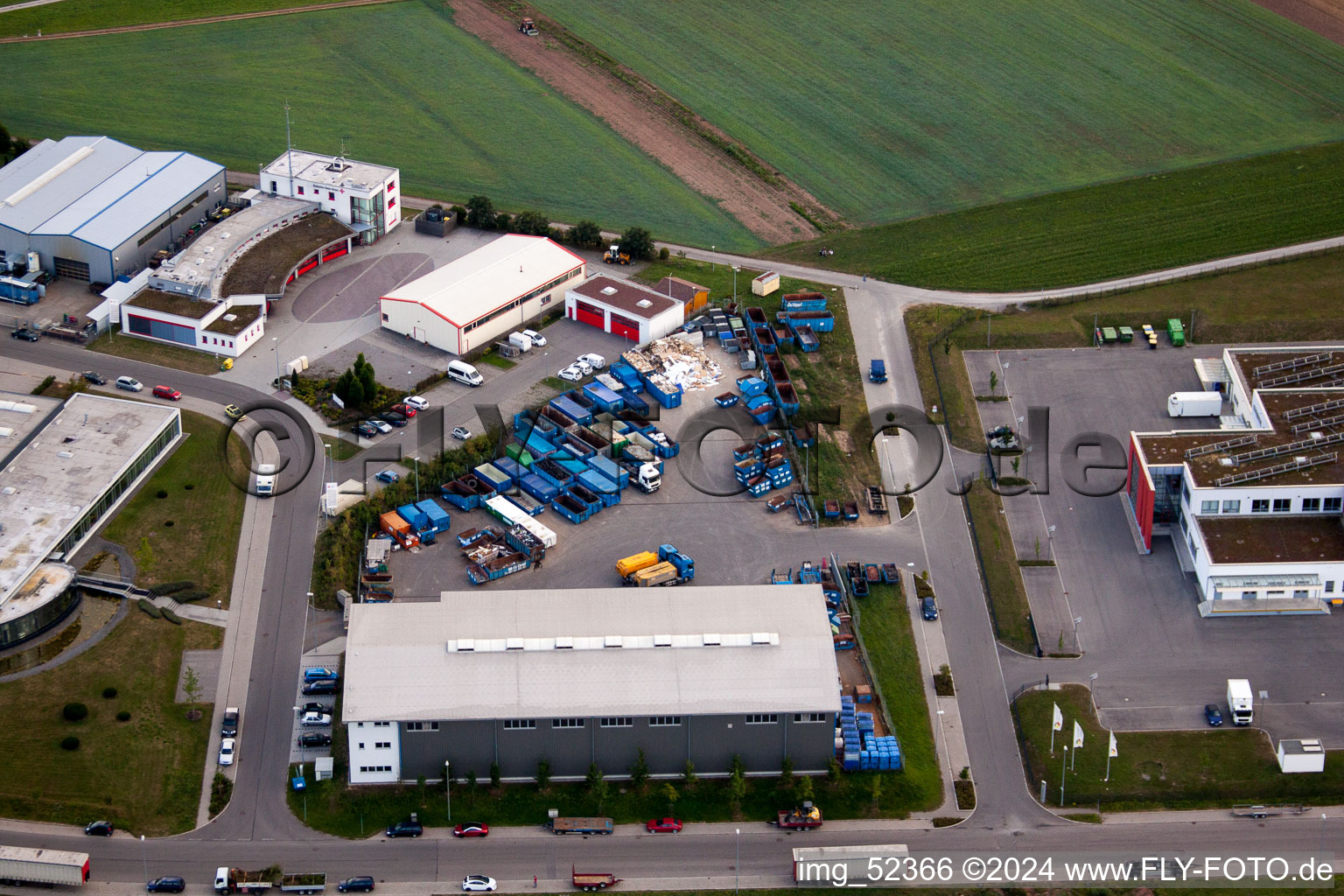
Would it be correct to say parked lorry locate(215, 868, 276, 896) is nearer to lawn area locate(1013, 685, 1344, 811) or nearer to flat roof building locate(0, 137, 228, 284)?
lawn area locate(1013, 685, 1344, 811)

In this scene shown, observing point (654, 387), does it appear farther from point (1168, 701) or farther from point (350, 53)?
point (350, 53)

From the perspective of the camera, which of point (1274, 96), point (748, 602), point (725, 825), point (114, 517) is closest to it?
point (725, 825)

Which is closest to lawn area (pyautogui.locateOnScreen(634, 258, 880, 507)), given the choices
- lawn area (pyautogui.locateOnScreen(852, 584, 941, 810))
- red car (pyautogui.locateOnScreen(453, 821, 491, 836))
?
lawn area (pyautogui.locateOnScreen(852, 584, 941, 810))

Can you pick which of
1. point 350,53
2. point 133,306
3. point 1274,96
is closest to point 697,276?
point 133,306

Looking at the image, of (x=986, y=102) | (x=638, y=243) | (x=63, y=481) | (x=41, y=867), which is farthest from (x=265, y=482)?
(x=986, y=102)

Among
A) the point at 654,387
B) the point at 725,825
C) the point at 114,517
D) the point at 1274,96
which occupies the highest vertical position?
the point at 1274,96

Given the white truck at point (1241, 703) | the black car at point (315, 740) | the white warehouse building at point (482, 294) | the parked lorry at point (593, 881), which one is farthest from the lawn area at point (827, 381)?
the black car at point (315, 740)
